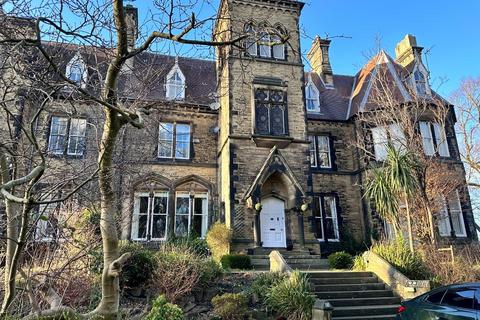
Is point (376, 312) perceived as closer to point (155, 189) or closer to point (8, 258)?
point (8, 258)

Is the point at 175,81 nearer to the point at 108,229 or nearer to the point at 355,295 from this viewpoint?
the point at 355,295

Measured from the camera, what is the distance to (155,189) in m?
18.6

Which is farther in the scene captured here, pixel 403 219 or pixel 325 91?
pixel 325 91

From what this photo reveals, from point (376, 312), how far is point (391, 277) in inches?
61.6

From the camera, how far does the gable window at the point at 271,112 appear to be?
1795 cm

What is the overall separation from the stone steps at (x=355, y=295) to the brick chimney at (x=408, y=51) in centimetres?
1759

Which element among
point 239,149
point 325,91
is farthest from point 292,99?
point 325,91

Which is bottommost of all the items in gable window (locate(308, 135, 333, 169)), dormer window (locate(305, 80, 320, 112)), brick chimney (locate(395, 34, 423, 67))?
gable window (locate(308, 135, 333, 169))

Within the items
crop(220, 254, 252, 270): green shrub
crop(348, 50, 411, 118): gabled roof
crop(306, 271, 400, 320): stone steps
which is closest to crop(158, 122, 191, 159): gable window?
crop(220, 254, 252, 270): green shrub

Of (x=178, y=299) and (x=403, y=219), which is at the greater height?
(x=403, y=219)

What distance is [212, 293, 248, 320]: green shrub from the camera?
328 inches

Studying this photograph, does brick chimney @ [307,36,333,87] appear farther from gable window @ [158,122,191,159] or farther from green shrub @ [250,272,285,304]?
green shrub @ [250,272,285,304]

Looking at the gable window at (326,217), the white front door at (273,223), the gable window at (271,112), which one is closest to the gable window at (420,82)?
the gable window at (326,217)

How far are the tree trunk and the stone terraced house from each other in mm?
11224
